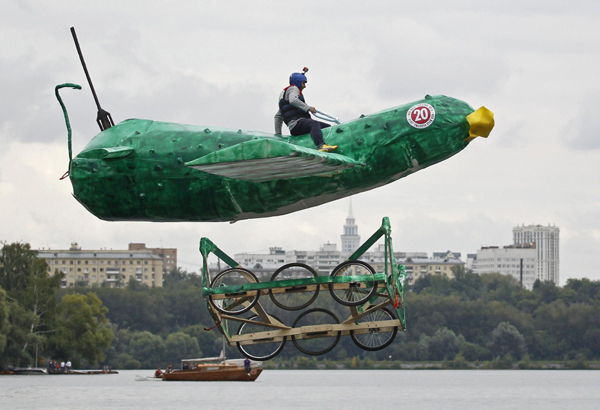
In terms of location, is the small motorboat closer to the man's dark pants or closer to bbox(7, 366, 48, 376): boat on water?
bbox(7, 366, 48, 376): boat on water

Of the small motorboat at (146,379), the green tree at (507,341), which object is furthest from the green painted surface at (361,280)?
the green tree at (507,341)

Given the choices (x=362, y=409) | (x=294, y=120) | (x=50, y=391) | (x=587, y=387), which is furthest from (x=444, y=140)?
(x=587, y=387)

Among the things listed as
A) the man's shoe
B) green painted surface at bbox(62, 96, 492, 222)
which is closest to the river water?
green painted surface at bbox(62, 96, 492, 222)

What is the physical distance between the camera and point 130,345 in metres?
183

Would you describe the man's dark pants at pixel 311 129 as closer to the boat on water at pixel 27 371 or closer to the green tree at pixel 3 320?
the green tree at pixel 3 320

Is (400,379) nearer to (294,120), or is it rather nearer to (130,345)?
(130,345)

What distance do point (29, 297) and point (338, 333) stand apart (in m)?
116

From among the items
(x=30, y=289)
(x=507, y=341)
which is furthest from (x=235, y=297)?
(x=507, y=341)

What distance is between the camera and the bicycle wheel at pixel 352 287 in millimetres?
21547

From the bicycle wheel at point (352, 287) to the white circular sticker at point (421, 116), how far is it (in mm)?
3004

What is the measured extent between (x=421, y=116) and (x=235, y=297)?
5.17 m

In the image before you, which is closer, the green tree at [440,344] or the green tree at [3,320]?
the green tree at [3,320]

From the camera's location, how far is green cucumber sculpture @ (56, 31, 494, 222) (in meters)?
21.9

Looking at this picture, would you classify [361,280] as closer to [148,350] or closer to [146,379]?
[146,379]
